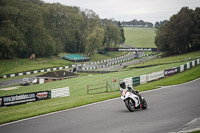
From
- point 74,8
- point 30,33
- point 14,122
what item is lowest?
point 14,122

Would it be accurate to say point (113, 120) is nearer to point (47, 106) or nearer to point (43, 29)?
point (47, 106)

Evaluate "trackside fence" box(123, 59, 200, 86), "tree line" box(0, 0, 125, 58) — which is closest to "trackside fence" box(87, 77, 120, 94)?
"trackside fence" box(123, 59, 200, 86)

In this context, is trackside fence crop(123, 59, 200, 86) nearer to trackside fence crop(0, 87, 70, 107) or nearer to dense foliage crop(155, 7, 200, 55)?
trackside fence crop(0, 87, 70, 107)

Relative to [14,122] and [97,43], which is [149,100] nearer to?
[14,122]

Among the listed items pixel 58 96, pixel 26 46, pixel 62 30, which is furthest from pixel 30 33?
pixel 58 96

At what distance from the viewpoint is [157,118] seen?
13.3m

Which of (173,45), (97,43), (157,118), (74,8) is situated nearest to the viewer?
(157,118)

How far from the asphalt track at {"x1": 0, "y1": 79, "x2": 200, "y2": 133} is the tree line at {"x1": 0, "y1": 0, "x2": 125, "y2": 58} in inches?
2834

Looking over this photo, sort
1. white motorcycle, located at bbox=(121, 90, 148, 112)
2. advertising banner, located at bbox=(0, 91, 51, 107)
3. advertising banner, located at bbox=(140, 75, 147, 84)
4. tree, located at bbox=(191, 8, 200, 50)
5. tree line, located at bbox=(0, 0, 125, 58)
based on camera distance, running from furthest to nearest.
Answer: tree, located at bbox=(191, 8, 200, 50) < tree line, located at bbox=(0, 0, 125, 58) < advertising banner, located at bbox=(140, 75, 147, 84) < advertising banner, located at bbox=(0, 91, 51, 107) < white motorcycle, located at bbox=(121, 90, 148, 112)

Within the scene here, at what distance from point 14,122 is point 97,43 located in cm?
9774

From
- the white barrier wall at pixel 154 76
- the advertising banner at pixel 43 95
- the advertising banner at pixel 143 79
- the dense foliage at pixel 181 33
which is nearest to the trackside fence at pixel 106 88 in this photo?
the advertising banner at pixel 143 79

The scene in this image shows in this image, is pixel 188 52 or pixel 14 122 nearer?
pixel 14 122

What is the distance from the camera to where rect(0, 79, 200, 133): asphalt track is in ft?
38.7

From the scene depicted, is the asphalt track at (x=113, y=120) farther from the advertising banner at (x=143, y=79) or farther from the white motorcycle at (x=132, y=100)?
the advertising banner at (x=143, y=79)
